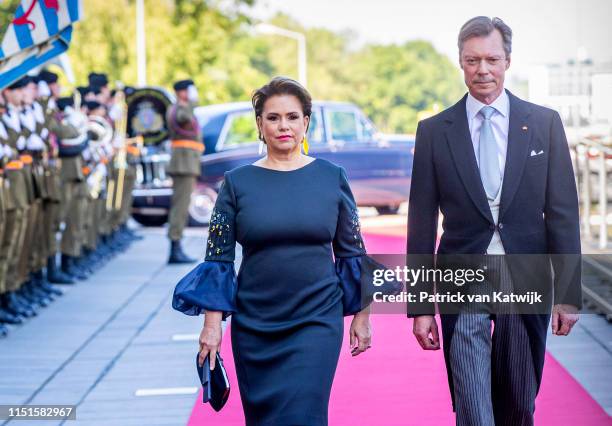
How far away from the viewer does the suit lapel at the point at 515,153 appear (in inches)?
191


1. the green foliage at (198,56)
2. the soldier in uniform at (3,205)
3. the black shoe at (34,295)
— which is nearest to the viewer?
the soldier in uniform at (3,205)

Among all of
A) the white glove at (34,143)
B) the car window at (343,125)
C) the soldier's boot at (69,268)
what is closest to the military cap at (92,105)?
the soldier's boot at (69,268)

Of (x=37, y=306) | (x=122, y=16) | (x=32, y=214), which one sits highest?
(x=122, y=16)

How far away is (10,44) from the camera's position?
8.89m

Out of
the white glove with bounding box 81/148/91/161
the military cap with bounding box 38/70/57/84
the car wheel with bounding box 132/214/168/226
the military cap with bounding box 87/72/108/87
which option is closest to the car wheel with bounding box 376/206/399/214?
the car wheel with bounding box 132/214/168/226

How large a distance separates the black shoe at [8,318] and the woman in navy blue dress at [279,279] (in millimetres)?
6118

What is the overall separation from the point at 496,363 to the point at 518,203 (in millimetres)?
583

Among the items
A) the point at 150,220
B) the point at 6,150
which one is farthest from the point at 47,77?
the point at 150,220

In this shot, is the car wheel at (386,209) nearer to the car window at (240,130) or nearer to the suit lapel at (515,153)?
the car window at (240,130)

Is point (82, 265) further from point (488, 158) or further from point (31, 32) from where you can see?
point (488, 158)

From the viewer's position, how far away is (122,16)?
44.1m

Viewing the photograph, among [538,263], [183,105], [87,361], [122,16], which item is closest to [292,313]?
[538,263]

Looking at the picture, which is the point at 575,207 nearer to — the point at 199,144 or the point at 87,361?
the point at 87,361

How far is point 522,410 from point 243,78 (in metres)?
51.5
